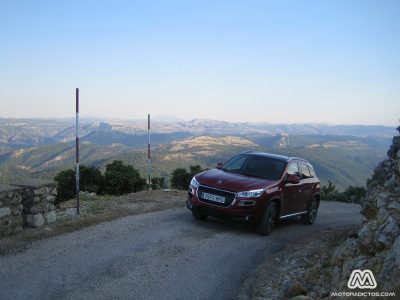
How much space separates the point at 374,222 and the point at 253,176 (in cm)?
423

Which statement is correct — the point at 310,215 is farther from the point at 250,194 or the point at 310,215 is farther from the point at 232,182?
the point at 232,182

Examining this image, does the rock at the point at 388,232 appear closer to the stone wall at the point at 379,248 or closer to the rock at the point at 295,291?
the stone wall at the point at 379,248

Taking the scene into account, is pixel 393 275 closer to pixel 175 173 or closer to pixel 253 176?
pixel 253 176

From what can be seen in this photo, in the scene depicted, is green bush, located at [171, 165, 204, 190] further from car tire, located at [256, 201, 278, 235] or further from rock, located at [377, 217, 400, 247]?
rock, located at [377, 217, 400, 247]

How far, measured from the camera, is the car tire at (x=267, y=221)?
953 cm

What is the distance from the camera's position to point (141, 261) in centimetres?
698

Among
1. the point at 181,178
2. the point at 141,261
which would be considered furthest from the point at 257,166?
the point at 181,178

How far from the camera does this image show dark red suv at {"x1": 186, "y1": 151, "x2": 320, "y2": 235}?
9.28m

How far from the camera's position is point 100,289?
568 cm

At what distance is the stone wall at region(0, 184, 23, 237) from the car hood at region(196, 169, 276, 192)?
385cm

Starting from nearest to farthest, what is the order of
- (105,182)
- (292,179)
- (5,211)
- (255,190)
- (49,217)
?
(5,211)
(49,217)
(255,190)
(292,179)
(105,182)

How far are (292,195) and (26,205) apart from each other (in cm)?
608

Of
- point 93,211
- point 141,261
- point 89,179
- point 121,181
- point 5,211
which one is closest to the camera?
point 141,261

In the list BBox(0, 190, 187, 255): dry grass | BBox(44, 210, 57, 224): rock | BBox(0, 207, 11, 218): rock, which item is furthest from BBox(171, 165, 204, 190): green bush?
BBox(0, 207, 11, 218): rock
